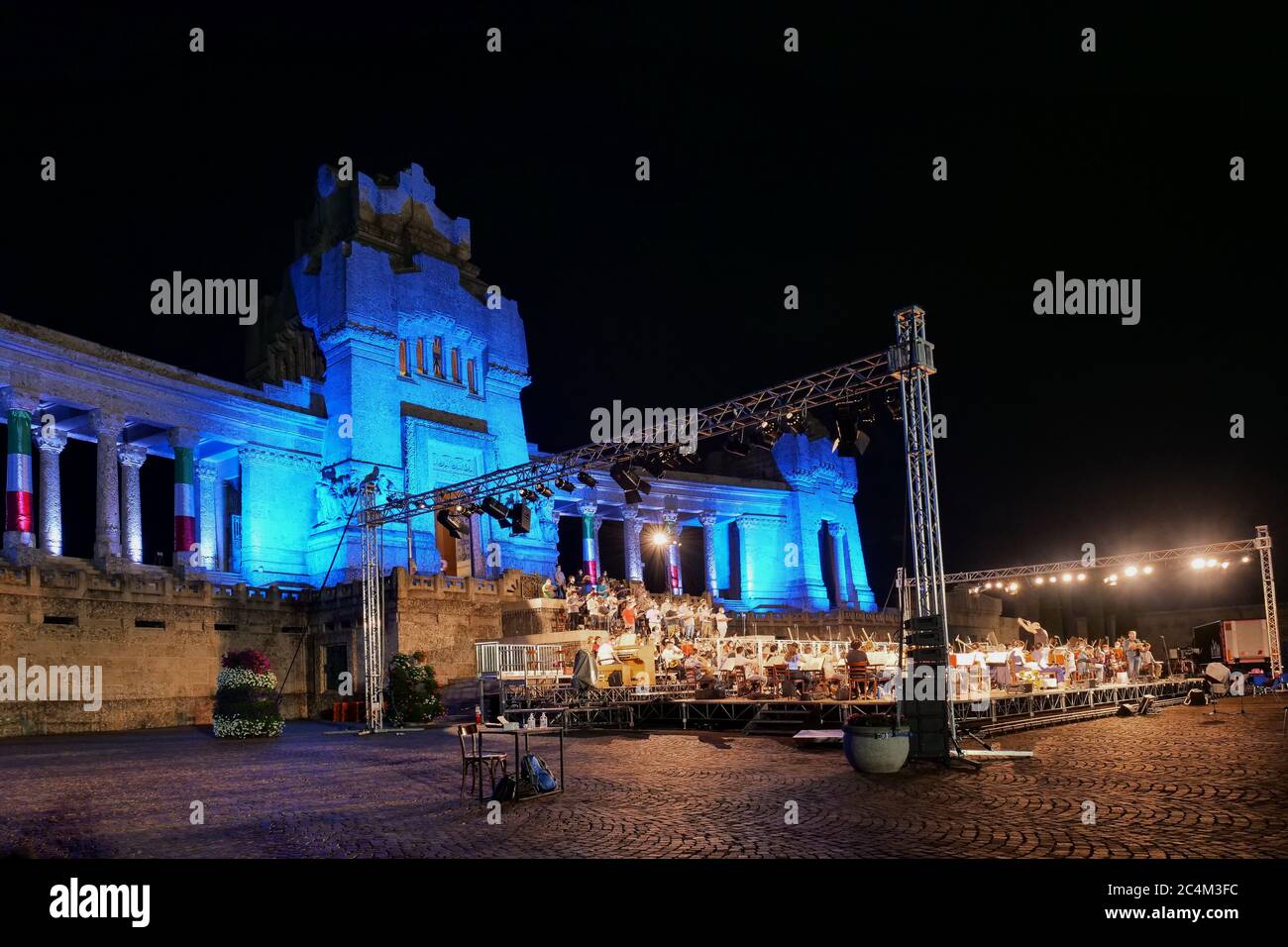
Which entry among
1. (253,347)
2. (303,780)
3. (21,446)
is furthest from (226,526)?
(303,780)

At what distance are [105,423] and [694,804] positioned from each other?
1263 inches

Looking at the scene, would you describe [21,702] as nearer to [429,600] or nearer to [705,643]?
[429,600]

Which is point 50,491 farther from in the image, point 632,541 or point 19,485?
point 632,541

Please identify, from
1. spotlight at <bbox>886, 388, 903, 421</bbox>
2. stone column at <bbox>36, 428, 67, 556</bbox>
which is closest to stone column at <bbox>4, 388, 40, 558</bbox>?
stone column at <bbox>36, 428, 67, 556</bbox>

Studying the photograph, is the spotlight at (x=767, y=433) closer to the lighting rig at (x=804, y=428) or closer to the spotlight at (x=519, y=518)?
the lighting rig at (x=804, y=428)

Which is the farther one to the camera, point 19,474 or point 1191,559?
point 1191,559

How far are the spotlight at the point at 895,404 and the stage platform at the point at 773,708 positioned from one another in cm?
536

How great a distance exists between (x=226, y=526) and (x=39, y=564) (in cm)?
1611

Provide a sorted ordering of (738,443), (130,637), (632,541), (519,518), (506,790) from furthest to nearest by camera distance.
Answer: (632,541) < (130,637) < (519,518) < (738,443) < (506,790)

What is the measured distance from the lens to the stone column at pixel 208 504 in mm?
40906

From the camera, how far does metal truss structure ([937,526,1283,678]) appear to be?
3612 centimetres

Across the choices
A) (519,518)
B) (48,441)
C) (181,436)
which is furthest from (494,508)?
(48,441)

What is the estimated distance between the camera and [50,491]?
3525 centimetres

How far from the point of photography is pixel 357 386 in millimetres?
41594
